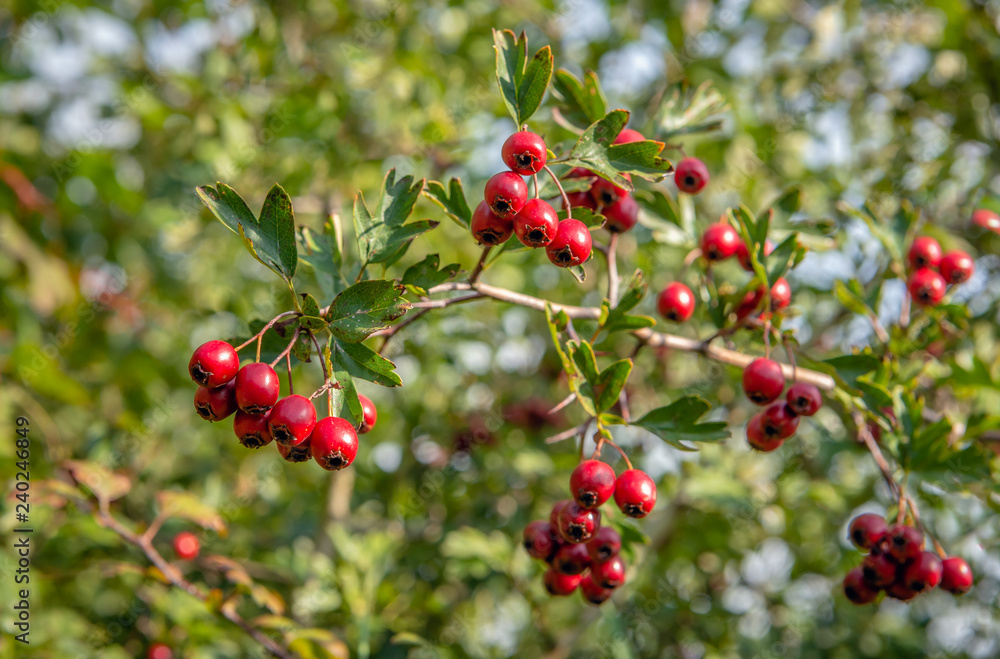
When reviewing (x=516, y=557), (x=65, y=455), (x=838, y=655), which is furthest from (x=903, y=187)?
(x=65, y=455)

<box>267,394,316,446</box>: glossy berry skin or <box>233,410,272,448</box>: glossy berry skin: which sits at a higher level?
<box>267,394,316,446</box>: glossy berry skin

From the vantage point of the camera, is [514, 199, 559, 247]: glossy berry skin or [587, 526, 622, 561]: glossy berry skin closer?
[514, 199, 559, 247]: glossy berry skin

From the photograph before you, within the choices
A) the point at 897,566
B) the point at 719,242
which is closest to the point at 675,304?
the point at 719,242

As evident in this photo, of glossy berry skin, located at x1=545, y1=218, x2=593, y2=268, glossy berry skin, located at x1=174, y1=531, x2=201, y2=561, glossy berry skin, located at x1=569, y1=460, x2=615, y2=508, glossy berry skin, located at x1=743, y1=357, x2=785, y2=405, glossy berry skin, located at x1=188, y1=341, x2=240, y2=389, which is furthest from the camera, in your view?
glossy berry skin, located at x1=174, y1=531, x2=201, y2=561

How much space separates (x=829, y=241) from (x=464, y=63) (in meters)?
2.95

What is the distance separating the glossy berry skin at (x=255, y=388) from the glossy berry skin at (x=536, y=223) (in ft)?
2.14

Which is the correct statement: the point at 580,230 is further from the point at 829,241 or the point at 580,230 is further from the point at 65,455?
the point at 65,455

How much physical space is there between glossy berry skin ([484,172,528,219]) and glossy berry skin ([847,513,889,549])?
5.14 ft

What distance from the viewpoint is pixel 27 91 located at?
5340 mm

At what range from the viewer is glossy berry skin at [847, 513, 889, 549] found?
2.19 meters

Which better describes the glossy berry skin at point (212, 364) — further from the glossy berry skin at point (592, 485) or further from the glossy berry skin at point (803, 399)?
the glossy berry skin at point (803, 399)

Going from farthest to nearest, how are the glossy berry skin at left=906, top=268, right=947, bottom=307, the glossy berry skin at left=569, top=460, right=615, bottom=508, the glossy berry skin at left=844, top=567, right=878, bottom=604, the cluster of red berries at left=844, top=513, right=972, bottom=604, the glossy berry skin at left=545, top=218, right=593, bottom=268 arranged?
the glossy berry skin at left=906, top=268, right=947, bottom=307 → the glossy berry skin at left=844, top=567, right=878, bottom=604 → the cluster of red berries at left=844, top=513, right=972, bottom=604 → the glossy berry skin at left=569, top=460, right=615, bottom=508 → the glossy berry skin at left=545, top=218, right=593, bottom=268

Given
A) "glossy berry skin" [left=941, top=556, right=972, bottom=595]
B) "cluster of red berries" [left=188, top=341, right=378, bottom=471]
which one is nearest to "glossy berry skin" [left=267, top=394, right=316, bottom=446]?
"cluster of red berries" [left=188, top=341, right=378, bottom=471]

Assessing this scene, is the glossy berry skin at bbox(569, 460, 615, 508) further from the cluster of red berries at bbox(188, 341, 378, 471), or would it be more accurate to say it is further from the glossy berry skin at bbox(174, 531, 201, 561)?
the glossy berry skin at bbox(174, 531, 201, 561)
